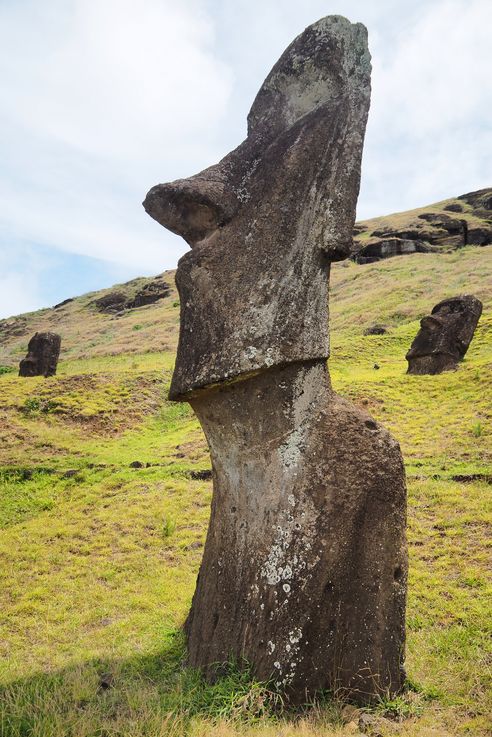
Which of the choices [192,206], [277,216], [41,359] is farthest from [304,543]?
[41,359]

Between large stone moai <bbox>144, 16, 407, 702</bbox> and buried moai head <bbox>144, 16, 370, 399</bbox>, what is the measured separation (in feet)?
0.04

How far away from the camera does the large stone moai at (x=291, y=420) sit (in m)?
4.37

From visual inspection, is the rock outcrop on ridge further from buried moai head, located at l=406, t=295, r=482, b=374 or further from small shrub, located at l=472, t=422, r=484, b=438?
small shrub, located at l=472, t=422, r=484, b=438

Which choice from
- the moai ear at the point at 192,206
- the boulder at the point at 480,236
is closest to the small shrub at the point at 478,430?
the moai ear at the point at 192,206

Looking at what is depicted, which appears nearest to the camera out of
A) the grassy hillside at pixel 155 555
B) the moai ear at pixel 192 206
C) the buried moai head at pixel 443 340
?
the grassy hillside at pixel 155 555

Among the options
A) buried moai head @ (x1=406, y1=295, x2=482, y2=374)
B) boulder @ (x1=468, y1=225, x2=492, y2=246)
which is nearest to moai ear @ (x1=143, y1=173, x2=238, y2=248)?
buried moai head @ (x1=406, y1=295, x2=482, y2=374)

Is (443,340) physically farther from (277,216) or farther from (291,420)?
(291,420)

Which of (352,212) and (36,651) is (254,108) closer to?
(352,212)

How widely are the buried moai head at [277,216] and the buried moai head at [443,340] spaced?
16.1 metres

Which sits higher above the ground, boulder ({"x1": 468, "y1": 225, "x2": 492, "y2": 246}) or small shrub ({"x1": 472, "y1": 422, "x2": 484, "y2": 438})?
boulder ({"x1": 468, "y1": 225, "x2": 492, "y2": 246})

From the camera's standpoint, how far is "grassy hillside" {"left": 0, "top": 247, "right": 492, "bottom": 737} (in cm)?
401

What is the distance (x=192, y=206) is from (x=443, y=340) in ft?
55.8

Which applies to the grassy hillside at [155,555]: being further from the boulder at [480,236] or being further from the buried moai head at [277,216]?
the boulder at [480,236]

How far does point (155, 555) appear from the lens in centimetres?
920
